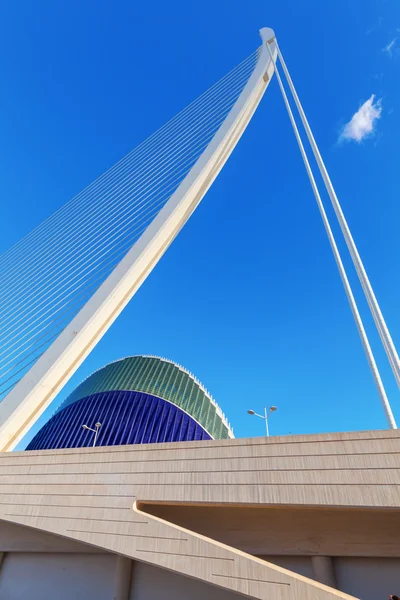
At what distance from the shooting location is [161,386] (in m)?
37.9

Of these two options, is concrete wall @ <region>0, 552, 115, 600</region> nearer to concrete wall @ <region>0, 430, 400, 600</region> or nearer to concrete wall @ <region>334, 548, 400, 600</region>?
concrete wall @ <region>0, 430, 400, 600</region>

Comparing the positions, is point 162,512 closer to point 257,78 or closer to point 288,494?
point 288,494

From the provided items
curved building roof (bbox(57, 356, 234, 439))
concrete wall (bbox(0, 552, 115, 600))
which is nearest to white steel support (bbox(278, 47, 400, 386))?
concrete wall (bbox(0, 552, 115, 600))

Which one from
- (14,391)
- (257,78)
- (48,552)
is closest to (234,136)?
(257,78)

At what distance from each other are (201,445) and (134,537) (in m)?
2.06

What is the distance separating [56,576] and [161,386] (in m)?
28.4

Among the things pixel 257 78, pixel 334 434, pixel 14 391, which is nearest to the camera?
pixel 334 434

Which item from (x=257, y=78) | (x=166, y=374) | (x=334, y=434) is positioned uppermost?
(x=166, y=374)

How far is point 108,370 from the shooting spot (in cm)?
4238

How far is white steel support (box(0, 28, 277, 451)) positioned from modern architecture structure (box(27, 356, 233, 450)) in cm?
2186

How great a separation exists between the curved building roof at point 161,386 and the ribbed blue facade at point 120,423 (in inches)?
43.9

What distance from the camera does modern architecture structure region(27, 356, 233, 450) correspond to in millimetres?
32125

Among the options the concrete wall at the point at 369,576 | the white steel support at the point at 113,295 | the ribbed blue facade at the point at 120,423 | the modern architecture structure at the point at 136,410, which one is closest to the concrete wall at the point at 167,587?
the concrete wall at the point at 369,576

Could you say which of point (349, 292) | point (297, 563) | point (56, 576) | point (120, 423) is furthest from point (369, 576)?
point (120, 423)
